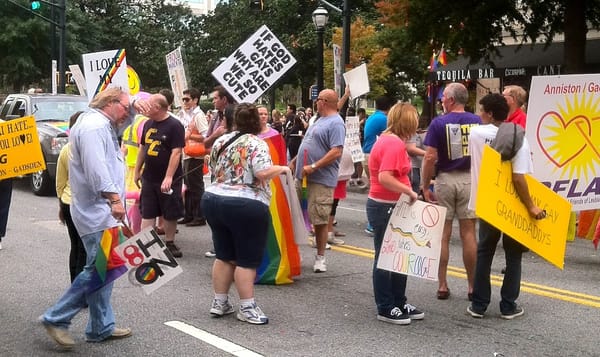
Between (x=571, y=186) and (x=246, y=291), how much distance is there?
4137mm

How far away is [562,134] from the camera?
316 inches

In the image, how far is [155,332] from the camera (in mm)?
5508

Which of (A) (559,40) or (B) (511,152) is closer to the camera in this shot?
(B) (511,152)

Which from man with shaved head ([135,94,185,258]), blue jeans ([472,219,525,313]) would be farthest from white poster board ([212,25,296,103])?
blue jeans ([472,219,525,313])

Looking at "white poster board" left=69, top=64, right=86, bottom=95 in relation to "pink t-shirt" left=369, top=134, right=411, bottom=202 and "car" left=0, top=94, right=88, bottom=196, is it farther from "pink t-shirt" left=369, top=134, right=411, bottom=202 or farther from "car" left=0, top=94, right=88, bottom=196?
"pink t-shirt" left=369, top=134, right=411, bottom=202

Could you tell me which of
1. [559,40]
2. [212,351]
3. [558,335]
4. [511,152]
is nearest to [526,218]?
[511,152]

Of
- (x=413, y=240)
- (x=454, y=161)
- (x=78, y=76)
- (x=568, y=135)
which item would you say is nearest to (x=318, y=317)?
(x=413, y=240)

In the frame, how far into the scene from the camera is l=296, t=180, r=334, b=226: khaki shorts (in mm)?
7668

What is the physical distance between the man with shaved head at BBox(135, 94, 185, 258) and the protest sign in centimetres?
357

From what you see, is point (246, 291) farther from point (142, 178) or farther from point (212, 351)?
point (142, 178)

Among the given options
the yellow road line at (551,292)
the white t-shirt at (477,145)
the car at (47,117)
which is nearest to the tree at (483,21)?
the car at (47,117)

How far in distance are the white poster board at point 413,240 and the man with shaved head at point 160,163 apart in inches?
115

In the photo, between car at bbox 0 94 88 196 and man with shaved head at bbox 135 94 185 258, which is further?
car at bbox 0 94 88 196

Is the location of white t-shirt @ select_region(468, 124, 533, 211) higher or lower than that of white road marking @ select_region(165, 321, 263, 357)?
higher
